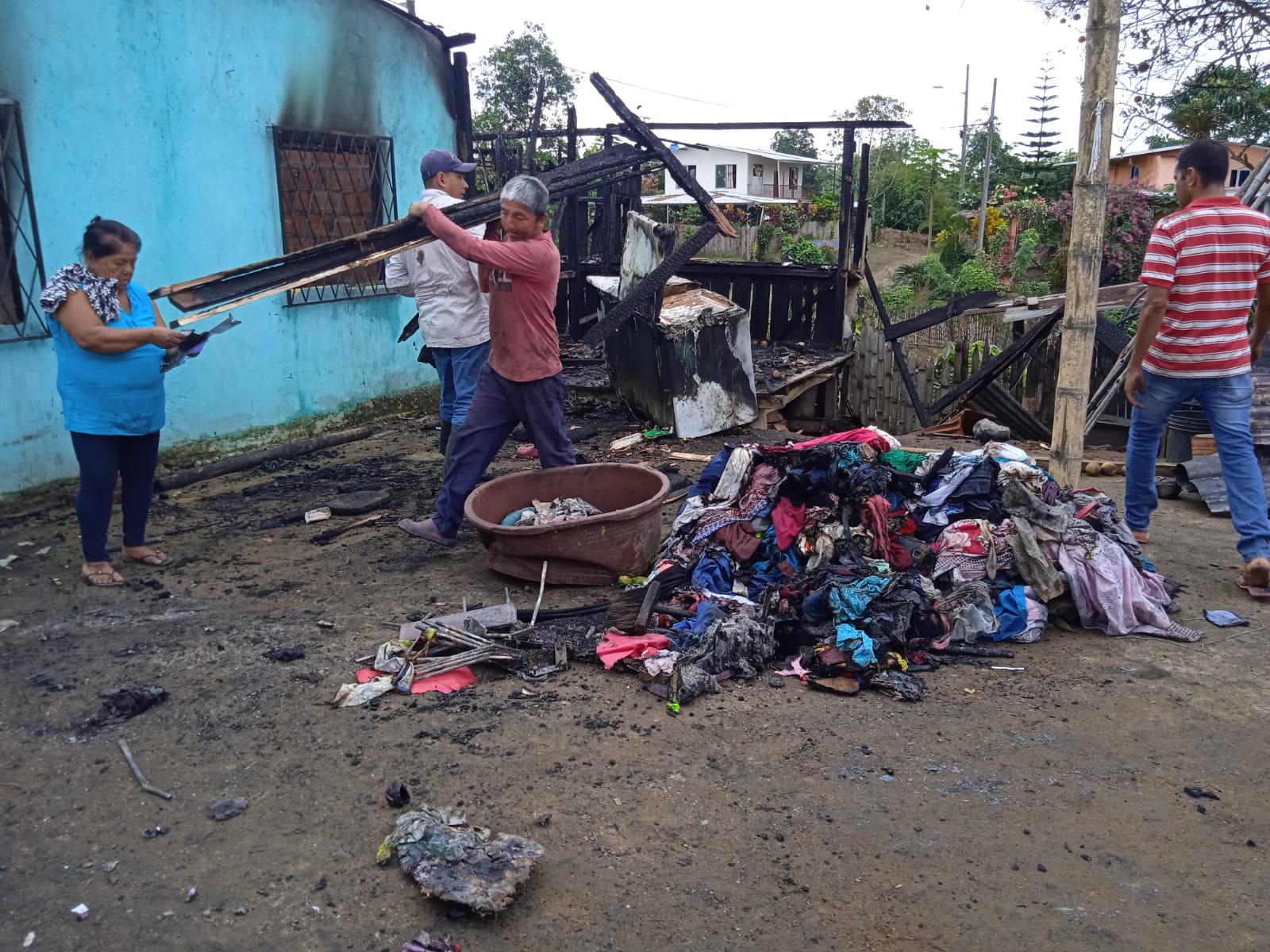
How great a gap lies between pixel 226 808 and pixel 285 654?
40.3 inches

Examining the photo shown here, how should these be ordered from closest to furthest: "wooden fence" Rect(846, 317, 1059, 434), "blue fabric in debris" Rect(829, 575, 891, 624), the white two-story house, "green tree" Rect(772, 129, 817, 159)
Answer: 1. "blue fabric in debris" Rect(829, 575, 891, 624)
2. "wooden fence" Rect(846, 317, 1059, 434)
3. the white two-story house
4. "green tree" Rect(772, 129, 817, 159)

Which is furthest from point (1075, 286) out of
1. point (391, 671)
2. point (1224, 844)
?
point (391, 671)

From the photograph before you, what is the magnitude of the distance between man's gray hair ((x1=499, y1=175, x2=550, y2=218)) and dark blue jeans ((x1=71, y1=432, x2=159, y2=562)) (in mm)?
2116

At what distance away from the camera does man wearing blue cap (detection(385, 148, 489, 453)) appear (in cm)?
534

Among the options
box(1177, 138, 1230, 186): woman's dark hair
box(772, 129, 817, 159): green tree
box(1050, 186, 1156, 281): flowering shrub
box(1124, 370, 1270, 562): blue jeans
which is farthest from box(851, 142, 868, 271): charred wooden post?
box(772, 129, 817, 159): green tree

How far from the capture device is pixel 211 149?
6707 millimetres

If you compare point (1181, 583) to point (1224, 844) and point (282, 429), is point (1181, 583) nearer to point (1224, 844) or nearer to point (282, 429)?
point (1224, 844)

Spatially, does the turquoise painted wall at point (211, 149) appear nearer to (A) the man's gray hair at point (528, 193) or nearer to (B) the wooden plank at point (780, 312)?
(A) the man's gray hair at point (528, 193)

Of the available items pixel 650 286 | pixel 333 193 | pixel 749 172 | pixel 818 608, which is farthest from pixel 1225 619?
pixel 749 172

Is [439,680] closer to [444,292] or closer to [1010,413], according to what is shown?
[444,292]

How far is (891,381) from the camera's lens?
9.76 m

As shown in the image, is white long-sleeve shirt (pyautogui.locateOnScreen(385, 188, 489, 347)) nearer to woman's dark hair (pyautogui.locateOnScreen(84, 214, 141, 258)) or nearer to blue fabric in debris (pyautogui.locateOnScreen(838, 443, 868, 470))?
woman's dark hair (pyautogui.locateOnScreen(84, 214, 141, 258))

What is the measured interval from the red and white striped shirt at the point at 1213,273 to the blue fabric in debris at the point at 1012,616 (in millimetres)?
1502

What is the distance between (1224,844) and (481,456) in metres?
3.56
